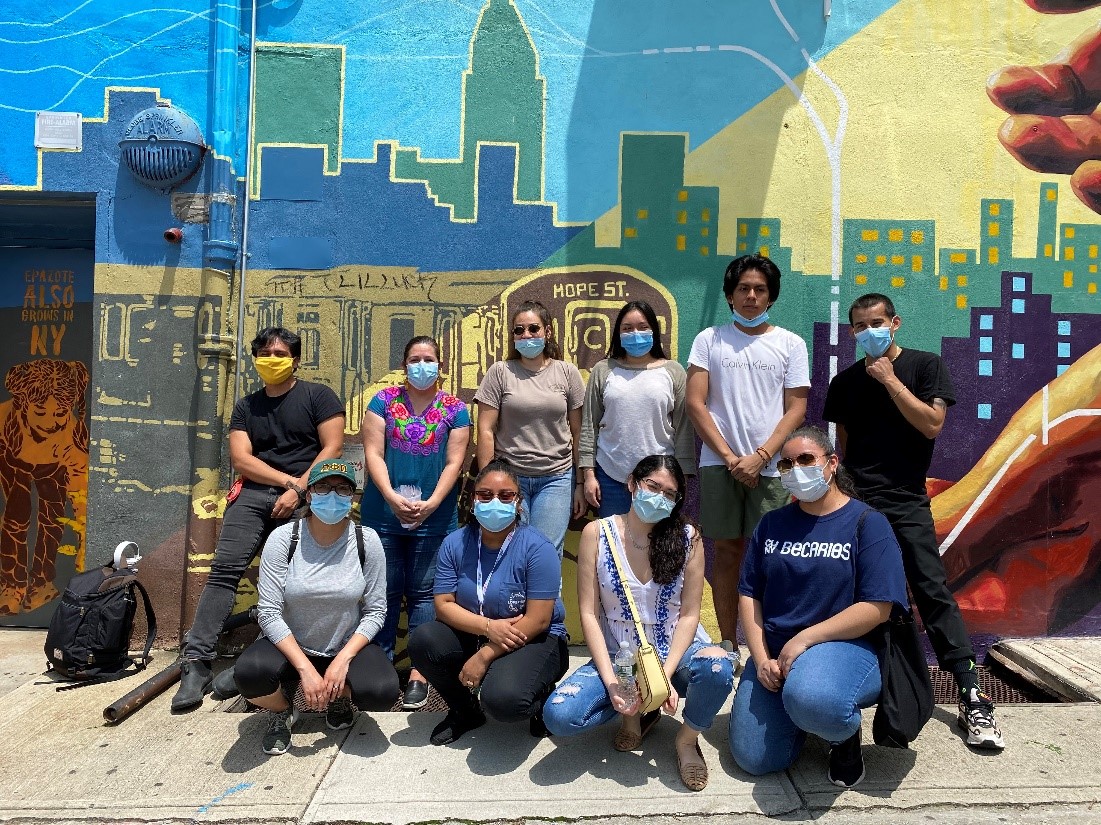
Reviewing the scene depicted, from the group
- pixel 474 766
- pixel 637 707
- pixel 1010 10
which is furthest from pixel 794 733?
pixel 1010 10

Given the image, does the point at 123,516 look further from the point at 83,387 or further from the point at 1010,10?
A: the point at 1010,10

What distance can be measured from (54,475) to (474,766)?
3.91 meters

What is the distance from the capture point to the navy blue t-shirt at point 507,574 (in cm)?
375

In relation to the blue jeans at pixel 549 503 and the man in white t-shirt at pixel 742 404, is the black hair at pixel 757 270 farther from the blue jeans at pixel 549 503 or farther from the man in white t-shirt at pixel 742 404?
the blue jeans at pixel 549 503

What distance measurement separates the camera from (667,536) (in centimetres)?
366

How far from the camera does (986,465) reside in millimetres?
5168

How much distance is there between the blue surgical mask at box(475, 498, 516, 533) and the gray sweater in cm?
62

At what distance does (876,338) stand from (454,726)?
2712 millimetres

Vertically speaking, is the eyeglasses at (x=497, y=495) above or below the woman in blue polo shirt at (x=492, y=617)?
above

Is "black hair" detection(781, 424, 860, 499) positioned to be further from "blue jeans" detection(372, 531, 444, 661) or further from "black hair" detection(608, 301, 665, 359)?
"blue jeans" detection(372, 531, 444, 661)

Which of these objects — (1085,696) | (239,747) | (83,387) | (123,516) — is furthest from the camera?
(83,387)

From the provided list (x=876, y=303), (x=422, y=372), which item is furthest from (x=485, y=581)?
(x=876, y=303)

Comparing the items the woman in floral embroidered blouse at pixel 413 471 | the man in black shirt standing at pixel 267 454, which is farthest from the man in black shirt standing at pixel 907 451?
the man in black shirt standing at pixel 267 454

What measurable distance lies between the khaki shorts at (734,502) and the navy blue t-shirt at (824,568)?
2.33 ft
